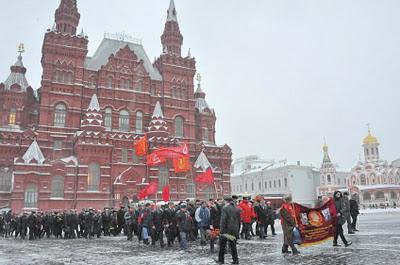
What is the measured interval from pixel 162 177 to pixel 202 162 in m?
6.40

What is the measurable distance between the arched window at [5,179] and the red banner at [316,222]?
37.9m

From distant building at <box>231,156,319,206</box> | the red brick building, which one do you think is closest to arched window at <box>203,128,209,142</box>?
the red brick building

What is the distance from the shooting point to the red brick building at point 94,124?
39688mm

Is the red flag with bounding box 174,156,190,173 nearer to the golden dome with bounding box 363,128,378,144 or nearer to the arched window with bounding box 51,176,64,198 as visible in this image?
the arched window with bounding box 51,176,64,198

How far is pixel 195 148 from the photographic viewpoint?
171 ft

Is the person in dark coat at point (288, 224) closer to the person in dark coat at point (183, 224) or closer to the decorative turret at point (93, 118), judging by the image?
the person in dark coat at point (183, 224)

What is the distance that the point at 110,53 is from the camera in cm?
5091

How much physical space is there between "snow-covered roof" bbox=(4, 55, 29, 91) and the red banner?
43.8 metres

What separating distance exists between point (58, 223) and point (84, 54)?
1151 inches

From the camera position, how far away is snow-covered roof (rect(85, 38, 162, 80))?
49281 millimetres

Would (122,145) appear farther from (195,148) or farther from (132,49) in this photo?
(132,49)

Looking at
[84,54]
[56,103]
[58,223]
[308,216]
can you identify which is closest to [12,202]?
[56,103]

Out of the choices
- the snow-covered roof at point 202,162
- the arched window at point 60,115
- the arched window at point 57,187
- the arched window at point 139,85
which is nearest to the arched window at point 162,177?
the snow-covered roof at point 202,162

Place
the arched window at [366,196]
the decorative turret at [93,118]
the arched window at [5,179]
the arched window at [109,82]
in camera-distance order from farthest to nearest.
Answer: the arched window at [366,196], the arched window at [109,82], the decorative turret at [93,118], the arched window at [5,179]
